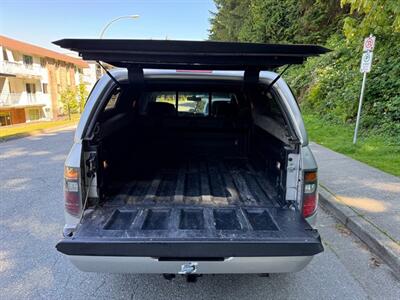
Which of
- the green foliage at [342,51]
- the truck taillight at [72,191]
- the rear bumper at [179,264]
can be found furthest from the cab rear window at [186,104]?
the rear bumper at [179,264]

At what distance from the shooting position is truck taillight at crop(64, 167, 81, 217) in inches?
89.5

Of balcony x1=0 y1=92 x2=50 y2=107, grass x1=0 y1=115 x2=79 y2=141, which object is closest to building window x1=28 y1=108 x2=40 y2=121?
balcony x1=0 y1=92 x2=50 y2=107

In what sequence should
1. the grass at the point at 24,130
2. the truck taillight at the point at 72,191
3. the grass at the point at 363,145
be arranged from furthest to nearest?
the grass at the point at 24,130
the grass at the point at 363,145
the truck taillight at the point at 72,191

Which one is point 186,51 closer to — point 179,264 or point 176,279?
point 179,264

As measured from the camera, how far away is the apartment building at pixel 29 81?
98.8 ft

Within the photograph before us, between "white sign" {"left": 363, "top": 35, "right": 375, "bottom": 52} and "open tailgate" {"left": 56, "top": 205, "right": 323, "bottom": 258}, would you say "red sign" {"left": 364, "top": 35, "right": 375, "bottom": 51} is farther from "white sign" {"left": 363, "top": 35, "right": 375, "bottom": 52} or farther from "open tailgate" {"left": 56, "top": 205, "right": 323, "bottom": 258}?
"open tailgate" {"left": 56, "top": 205, "right": 323, "bottom": 258}

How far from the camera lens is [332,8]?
50.1 ft

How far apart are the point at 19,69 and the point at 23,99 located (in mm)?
3300

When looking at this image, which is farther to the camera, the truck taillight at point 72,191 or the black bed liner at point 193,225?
the truck taillight at point 72,191

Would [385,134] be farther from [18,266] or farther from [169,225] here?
[18,266]

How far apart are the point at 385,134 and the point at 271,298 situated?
719 centimetres

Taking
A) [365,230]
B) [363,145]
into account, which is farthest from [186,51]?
[363,145]

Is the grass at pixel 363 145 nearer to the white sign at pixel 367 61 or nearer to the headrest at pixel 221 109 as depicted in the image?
the white sign at pixel 367 61

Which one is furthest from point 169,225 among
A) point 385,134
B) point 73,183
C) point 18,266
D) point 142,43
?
point 385,134
